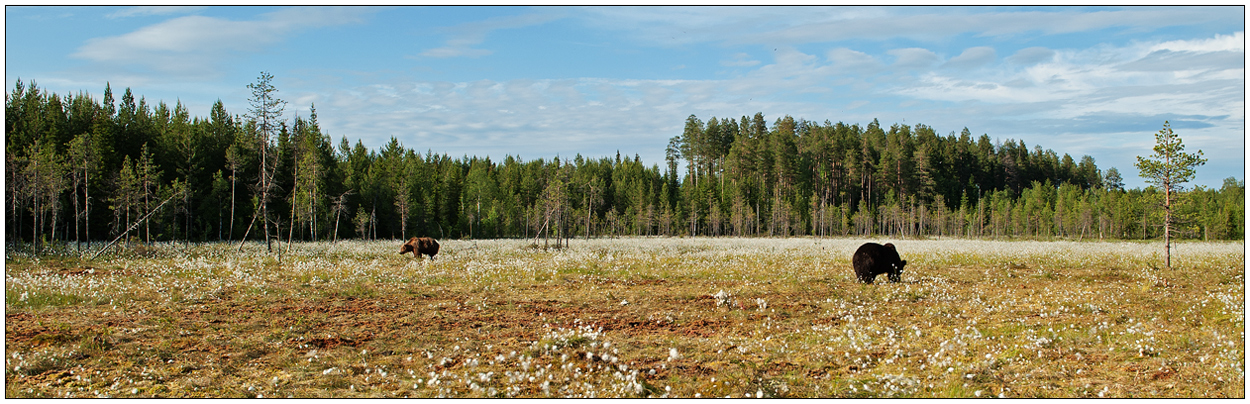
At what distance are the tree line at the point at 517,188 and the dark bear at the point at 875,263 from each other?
40.0 ft

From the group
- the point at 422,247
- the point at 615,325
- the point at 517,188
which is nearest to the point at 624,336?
the point at 615,325

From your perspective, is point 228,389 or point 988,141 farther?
point 988,141

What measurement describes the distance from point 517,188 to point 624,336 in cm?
9615

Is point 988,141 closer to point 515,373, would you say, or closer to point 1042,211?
point 1042,211

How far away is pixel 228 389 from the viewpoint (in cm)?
790

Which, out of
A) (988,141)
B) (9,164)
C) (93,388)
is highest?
(988,141)

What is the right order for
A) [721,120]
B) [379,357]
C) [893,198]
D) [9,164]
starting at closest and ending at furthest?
[379,357], [9,164], [893,198], [721,120]

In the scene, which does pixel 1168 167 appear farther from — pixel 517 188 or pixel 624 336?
pixel 517 188

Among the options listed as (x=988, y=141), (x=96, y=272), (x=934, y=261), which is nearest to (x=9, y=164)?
(x=96, y=272)

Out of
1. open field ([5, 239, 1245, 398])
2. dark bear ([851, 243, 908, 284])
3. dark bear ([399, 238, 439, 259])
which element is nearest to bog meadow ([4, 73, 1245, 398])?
open field ([5, 239, 1245, 398])

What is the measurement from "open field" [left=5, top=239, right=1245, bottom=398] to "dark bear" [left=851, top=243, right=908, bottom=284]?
2.34ft

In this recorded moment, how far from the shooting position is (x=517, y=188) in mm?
105312

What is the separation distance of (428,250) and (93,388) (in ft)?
70.8

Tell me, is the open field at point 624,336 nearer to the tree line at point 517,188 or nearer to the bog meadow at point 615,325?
the bog meadow at point 615,325
